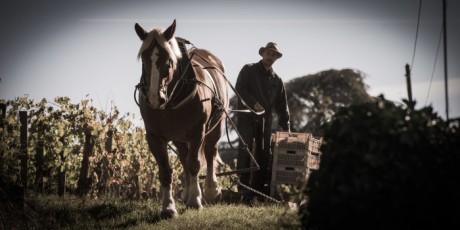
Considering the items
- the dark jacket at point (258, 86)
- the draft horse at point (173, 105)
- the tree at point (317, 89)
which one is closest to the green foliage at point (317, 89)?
the tree at point (317, 89)

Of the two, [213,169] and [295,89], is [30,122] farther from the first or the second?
[295,89]

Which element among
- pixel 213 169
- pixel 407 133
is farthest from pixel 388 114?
pixel 213 169

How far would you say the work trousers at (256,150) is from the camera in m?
7.86

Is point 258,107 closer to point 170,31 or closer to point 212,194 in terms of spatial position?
point 212,194

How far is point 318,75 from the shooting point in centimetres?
2773

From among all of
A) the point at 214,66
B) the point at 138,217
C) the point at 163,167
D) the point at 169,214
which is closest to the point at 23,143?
the point at 163,167

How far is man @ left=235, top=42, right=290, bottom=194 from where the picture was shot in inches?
311

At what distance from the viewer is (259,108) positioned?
25.2 feet

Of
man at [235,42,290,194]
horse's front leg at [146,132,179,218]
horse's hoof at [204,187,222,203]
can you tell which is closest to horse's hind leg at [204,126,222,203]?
horse's hoof at [204,187,222,203]

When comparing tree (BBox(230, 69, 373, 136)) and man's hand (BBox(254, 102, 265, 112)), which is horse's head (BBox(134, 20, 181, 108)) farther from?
tree (BBox(230, 69, 373, 136))

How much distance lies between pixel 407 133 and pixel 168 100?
304 cm

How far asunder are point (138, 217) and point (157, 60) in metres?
1.75

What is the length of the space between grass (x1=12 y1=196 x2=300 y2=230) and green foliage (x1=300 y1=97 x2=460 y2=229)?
5.77ft

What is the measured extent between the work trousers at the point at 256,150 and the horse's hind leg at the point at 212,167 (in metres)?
0.53
